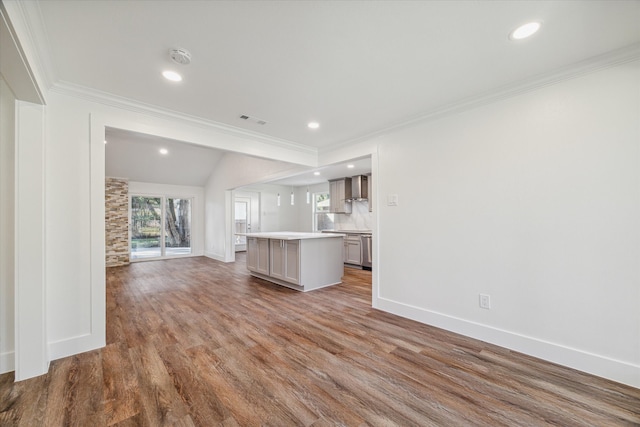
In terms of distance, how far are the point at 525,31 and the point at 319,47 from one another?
1331 millimetres

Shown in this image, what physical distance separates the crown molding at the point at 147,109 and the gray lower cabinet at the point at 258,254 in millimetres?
2051

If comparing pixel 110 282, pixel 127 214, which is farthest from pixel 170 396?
pixel 127 214

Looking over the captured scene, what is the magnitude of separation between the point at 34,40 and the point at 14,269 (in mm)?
1659

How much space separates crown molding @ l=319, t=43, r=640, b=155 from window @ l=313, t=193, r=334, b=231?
5.11 m

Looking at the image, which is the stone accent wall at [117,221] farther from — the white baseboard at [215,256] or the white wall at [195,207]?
the white baseboard at [215,256]

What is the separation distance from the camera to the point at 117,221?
679 cm

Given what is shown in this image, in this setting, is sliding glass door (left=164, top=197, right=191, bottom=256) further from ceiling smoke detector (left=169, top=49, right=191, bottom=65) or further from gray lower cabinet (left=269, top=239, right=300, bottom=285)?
ceiling smoke detector (left=169, top=49, right=191, bottom=65)

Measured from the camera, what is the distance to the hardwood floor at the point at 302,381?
158cm

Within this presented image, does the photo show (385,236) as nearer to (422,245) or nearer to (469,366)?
(422,245)

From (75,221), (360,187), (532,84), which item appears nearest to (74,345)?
(75,221)

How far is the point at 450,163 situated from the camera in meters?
2.80

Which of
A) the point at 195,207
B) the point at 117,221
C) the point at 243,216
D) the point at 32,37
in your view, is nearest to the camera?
the point at 32,37

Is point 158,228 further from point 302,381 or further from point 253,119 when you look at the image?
point 302,381

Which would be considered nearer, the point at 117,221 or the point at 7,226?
the point at 7,226
